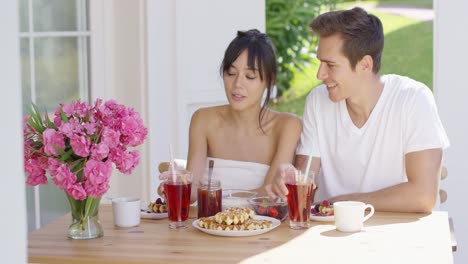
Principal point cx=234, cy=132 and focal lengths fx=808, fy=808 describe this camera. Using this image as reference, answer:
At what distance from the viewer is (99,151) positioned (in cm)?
205

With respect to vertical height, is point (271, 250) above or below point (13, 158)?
below

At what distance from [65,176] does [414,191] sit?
1.08m

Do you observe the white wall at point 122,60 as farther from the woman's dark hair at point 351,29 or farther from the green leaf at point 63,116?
the green leaf at point 63,116

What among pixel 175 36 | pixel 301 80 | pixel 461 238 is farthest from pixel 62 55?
pixel 301 80

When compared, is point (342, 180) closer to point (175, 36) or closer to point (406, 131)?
point (406, 131)

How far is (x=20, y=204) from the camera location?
1080 millimetres

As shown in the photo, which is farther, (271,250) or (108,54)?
(108,54)

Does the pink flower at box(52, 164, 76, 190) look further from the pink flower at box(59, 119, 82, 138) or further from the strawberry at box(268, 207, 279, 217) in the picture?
the strawberry at box(268, 207, 279, 217)

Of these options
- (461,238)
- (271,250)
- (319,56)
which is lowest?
(461,238)

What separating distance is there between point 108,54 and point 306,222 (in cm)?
194

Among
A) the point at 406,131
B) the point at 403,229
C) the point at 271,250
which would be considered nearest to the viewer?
the point at 271,250

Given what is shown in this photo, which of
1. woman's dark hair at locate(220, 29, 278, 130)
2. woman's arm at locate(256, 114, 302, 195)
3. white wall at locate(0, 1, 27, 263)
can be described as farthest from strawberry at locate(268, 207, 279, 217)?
white wall at locate(0, 1, 27, 263)

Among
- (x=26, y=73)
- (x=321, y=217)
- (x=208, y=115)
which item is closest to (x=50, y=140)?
(x=321, y=217)

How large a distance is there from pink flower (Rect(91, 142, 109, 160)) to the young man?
0.90 m
